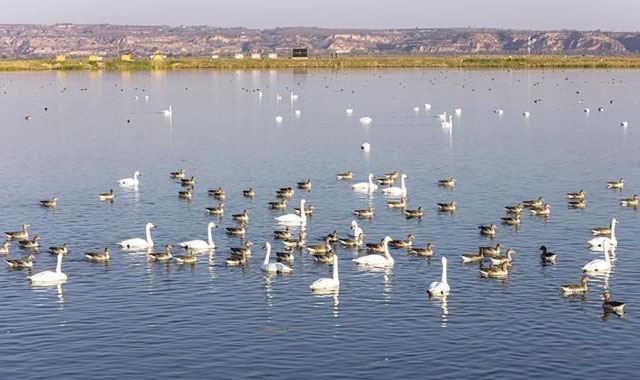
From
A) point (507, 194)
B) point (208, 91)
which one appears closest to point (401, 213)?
point (507, 194)

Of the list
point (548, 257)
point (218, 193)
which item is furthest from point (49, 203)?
point (548, 257)

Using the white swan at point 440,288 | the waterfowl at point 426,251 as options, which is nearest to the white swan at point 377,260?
the waterfowl at point 426,251

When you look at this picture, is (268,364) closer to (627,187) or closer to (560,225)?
(560,225)

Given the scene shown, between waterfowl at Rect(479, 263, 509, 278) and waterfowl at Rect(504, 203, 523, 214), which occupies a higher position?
waterfowl at Rect(504, 203, 523, 214)

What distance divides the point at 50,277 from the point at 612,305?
20.1 metres

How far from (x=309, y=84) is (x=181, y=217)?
110 meters

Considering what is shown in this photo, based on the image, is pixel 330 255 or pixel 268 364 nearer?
pixel 268 364

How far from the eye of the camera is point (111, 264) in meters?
42.0

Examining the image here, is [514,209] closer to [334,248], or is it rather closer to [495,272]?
[334,248]

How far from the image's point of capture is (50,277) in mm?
39094

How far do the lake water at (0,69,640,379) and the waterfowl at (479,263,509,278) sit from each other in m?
0.66

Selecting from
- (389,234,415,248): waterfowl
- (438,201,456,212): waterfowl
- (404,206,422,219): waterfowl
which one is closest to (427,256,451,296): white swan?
(389,234,415,248): waterfowl

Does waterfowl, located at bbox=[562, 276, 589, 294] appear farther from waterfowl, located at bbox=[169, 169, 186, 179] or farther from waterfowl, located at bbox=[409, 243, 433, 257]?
waterfowl, located at bbox=[169, 169, 186, 179]

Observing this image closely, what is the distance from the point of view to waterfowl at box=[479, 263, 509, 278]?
129ft
